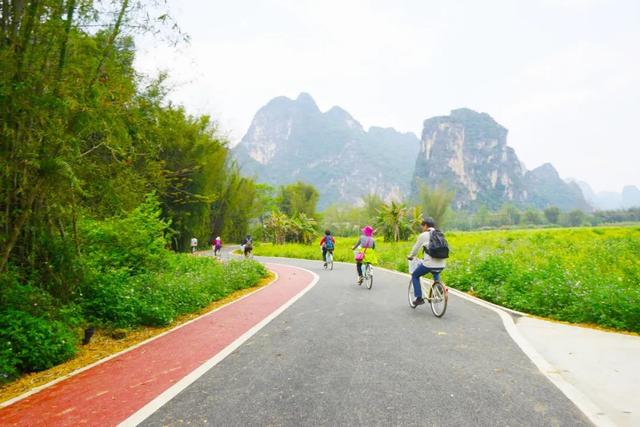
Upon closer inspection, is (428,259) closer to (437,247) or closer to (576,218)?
(437,247)

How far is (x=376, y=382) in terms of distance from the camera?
3.96 metres

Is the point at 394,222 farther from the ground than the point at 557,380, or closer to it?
farther from the ground

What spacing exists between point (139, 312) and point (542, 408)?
683 centimetres

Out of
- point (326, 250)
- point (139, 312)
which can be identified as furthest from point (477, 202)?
point (139, 312)

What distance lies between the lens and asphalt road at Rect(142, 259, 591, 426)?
3234 millimetres

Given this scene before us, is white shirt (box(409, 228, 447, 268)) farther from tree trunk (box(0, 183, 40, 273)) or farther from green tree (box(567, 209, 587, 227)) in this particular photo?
green tree (box(567, 209, 587, 227))

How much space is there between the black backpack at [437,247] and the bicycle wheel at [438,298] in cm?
57

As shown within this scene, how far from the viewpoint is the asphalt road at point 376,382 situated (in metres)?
3.23

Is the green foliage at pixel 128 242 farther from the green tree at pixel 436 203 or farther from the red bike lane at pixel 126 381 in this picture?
the green tree at pixel 436 203

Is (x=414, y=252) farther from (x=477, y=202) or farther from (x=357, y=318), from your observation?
(x=477, y=202)

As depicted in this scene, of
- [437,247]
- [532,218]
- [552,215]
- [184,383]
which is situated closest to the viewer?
[184,383]

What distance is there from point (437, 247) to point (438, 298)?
96cm

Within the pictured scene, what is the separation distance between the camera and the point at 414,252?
7664mm

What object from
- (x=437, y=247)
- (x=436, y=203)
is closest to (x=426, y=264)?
(x=437, y=247)
